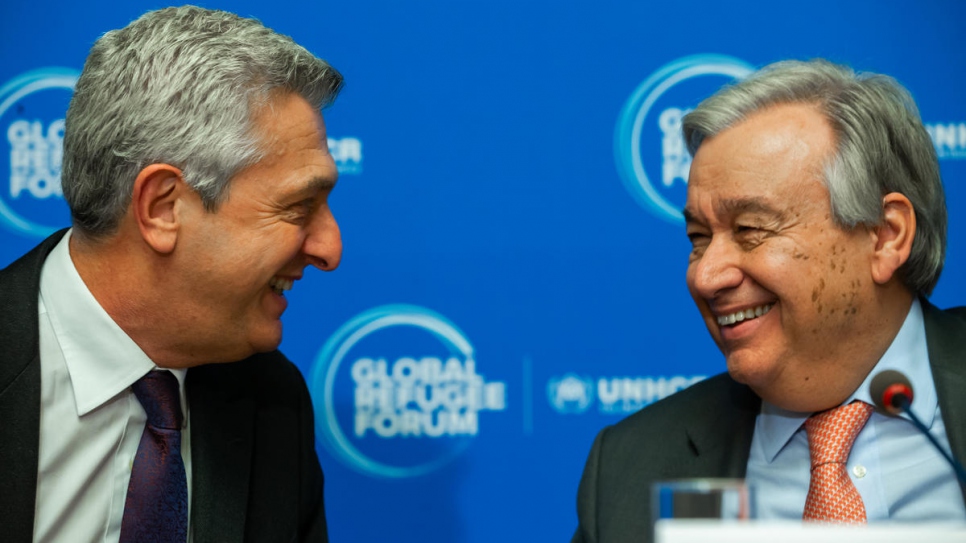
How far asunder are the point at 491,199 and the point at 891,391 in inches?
46.2

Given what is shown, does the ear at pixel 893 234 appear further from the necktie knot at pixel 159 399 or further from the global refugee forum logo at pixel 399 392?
the necktie knot at pixel 159 399

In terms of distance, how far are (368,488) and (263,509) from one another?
17.3 inches

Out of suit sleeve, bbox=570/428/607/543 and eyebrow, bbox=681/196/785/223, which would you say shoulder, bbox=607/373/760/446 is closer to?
suit sleeve, bbox=570/428/607/543

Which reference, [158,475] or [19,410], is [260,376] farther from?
[19,410]

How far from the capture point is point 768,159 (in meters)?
2.03

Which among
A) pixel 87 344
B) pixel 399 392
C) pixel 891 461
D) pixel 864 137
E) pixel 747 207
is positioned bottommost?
pixel 891 461

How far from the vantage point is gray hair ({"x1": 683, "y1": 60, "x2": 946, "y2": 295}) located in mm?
2004

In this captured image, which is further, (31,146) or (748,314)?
(31,146)

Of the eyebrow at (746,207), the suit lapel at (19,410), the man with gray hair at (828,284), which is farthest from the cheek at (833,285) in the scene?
the suit lapel at (19,410)

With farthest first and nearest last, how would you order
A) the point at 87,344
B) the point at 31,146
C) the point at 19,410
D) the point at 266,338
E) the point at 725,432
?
the point at 31,146 → the point at 725,432 → the point at 266,338 → the point at 87,344 → the point at 19,410

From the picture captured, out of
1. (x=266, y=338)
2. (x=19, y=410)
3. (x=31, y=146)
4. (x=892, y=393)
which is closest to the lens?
(x=892, y=393)

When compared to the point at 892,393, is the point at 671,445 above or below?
below

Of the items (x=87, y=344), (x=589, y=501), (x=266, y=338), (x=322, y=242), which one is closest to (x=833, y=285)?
(x=589, y=501)

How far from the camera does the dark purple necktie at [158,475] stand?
1970 mm
